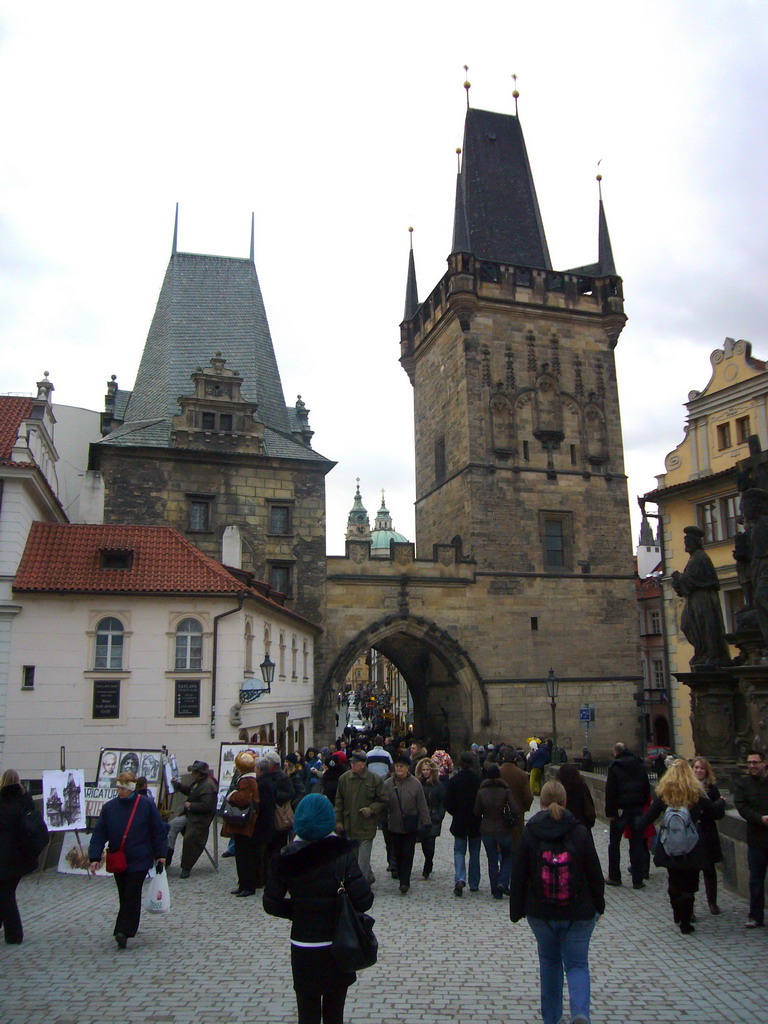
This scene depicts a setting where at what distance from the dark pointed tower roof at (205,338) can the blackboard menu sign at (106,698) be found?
14082 millimetres

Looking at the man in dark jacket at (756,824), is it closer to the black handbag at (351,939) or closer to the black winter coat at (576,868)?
the black winter coat at (576,868)

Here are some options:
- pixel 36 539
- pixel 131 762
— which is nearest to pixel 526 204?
pixel 36 539

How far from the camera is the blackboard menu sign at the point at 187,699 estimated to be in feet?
57.1

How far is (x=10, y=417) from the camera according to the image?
1866cm

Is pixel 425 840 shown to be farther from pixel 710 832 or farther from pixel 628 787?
pixel 710 832

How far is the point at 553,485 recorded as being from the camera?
110ft

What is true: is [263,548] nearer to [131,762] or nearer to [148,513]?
[148,513]

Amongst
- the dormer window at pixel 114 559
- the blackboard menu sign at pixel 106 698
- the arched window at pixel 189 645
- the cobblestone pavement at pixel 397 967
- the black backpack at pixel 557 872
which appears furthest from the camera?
the dormer window at pixel 114 559

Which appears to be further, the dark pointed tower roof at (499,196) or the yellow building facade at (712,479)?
the dark pointed tower roof at (499,196)

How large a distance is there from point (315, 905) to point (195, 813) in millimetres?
6415

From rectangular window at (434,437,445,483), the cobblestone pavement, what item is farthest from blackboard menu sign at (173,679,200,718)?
rectangular window at (434,437,445,483)

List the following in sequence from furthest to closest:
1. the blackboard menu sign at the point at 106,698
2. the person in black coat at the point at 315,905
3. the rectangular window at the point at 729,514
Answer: the rectangular window at the point at 729,514 < the blackboard menu sign at the point at 106,698 < the person in black coat at the point at 315,905

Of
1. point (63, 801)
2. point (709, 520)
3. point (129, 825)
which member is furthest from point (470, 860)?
point (709, 520)

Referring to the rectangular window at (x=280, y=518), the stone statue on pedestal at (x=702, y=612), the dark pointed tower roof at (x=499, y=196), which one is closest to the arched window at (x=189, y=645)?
the stone statue on pedestal at (x=702, y=612)
